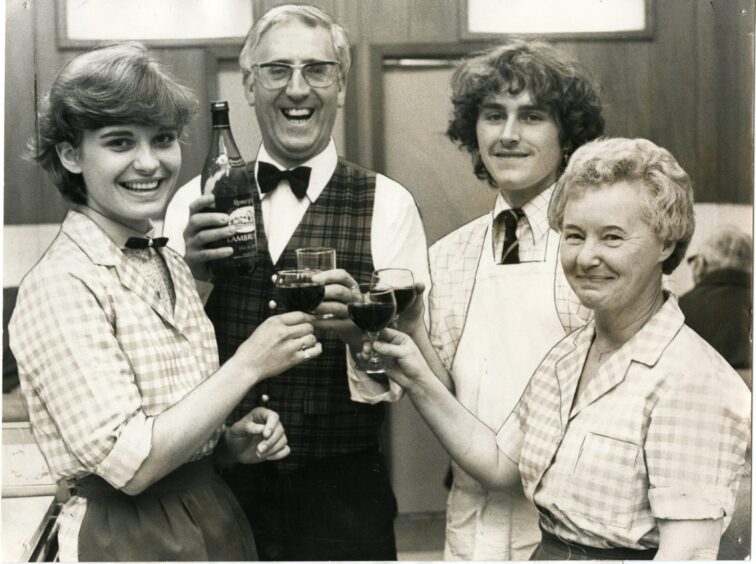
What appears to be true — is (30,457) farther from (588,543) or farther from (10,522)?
(588,543)

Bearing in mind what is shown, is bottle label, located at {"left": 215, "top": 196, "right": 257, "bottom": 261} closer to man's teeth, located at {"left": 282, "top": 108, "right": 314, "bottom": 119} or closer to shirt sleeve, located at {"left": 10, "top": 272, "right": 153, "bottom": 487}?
man's teeth, located at {"left": 282, "top": 108, "right": 314, "bottom": 119}

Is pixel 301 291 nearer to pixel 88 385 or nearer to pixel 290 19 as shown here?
pixel 88 385

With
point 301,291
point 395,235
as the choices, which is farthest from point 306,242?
point 395,235

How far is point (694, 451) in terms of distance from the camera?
8.29 ft

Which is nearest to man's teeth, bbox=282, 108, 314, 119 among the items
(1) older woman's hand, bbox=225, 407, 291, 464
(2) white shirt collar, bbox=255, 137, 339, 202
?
(2) white shirt collar, bbox=255, 137, 339, 202

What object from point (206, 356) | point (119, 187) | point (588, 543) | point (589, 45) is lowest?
point (588, 543)

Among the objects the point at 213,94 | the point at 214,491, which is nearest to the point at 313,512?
the point at 214,491

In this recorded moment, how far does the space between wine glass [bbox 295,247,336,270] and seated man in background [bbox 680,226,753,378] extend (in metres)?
1.10

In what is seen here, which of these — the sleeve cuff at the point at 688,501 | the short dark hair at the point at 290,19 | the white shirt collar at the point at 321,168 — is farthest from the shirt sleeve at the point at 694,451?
the short dark hair at the point at 290,19

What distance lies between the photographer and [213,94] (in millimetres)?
2695

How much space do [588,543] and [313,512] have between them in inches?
33.1

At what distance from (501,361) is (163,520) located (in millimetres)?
1135

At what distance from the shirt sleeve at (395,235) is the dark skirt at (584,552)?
→ 0.65 m

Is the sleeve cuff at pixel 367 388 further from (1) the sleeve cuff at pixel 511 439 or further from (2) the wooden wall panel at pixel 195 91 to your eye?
(2) the wooden wall panel at pixel 195 91
